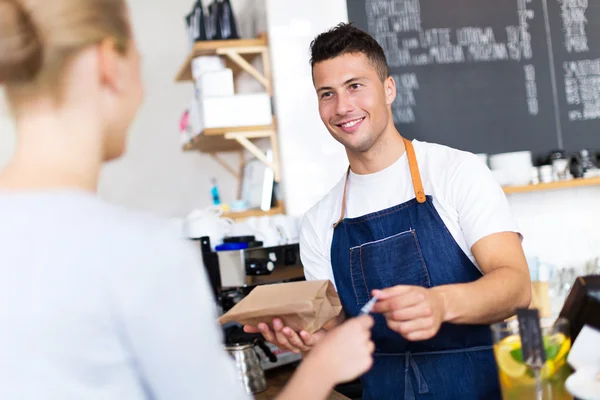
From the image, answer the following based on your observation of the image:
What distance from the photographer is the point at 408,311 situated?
1350mm

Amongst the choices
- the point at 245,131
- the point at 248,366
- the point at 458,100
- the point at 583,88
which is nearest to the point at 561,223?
the point at 583,88

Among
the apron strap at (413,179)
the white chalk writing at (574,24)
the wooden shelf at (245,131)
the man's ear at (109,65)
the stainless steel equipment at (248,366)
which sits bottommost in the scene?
the stainless steel equipment at (248,366)

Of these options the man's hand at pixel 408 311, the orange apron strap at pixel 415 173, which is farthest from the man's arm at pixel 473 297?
the orange apron strap at pixel 415 173

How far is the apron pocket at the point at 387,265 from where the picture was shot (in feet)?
6.05

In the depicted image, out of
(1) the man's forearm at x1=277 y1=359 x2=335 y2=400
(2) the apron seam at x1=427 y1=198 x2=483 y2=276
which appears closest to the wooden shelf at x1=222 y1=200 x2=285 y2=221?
(2) the apron seam at x1=427 y1=198 x2=483 y2=276

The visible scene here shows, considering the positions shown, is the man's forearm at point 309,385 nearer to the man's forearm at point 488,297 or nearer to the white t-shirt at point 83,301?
the white t-shirt at point 83,301

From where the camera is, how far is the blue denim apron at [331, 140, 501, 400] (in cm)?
171

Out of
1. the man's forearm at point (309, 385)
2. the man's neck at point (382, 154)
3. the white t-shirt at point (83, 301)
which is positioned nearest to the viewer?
the white t-shirt at point (83, 301)

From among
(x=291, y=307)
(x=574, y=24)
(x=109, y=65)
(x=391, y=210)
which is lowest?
(x=291, y=307)

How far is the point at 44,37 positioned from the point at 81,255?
235 mm

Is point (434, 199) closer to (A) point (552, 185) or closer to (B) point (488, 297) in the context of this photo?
(B) point (488, 297)

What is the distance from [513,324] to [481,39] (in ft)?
8.11

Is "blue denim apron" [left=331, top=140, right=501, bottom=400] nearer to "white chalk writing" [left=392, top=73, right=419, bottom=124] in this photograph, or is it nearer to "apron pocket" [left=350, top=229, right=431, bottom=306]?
"apron pocket" [left=350, top=229, right=431, bottom=306]

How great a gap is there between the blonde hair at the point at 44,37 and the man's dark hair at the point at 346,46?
1.35m
